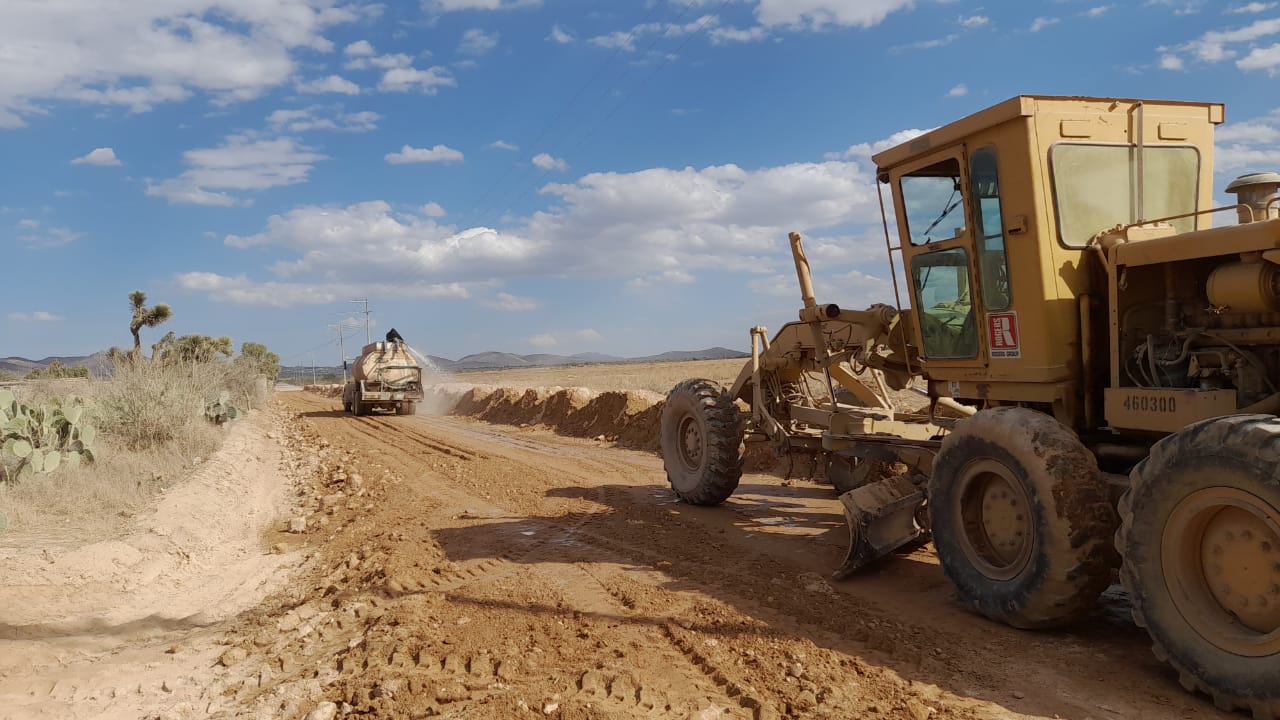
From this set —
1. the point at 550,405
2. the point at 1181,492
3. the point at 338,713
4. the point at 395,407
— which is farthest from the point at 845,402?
the point at 395,407

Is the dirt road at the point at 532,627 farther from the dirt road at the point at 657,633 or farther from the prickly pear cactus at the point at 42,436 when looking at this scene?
the prickly pear cactus at the point at 42,436

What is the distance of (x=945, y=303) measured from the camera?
6.15m

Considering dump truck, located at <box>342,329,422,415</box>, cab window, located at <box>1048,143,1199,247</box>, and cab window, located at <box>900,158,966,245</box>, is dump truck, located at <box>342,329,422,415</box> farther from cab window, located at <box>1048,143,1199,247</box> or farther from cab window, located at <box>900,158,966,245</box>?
cab window, located at <box>1048,143,1199,247</box>

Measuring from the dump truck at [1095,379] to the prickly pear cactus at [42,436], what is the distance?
873 centimetres

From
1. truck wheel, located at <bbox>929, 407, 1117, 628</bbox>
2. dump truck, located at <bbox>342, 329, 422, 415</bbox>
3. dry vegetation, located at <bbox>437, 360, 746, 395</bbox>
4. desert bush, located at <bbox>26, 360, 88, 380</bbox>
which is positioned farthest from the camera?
dry vegetation, located at <bbox>437, 360, 746, 395</bbox>

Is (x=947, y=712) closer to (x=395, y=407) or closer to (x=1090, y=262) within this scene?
(x=1090, y=262)

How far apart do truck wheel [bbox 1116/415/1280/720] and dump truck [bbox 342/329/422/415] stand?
27.4 m

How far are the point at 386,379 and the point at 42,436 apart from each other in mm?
19299

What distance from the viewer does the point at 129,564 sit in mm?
7305

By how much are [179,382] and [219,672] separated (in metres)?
10.3

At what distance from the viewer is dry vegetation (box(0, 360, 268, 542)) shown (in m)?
8.30

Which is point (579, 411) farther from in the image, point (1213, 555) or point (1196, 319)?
point (1213, 555)

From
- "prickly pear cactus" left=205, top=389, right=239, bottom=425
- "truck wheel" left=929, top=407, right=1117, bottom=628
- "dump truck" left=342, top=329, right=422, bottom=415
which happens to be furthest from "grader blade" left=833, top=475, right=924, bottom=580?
"dump truck" left=342, top=329, right=422, bottom=415

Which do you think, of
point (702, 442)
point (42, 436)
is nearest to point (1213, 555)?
point (702, 442)
